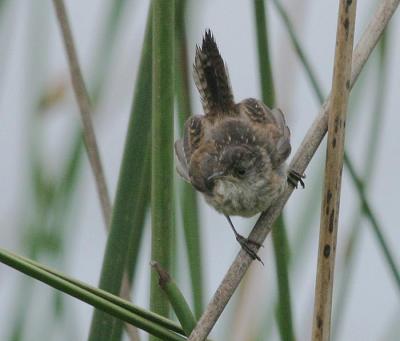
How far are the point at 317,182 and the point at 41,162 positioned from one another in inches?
30.0

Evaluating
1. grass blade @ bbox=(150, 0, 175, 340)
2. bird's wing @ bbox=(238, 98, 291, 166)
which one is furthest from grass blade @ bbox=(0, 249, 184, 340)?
bird's wing @ bbox=(238, 98, 291, 166)

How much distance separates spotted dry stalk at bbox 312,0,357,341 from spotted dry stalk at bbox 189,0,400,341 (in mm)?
141

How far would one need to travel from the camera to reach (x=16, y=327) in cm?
231

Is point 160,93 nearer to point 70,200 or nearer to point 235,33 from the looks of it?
point 70,200

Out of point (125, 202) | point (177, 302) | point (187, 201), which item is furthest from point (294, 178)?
point (177, 302)

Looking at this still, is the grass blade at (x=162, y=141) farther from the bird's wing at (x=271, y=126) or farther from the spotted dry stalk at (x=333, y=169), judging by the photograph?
the bird's wing at (x=271, y=126)

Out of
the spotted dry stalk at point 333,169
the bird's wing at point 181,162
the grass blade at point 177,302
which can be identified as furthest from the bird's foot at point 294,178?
the grass blade at point 177,302

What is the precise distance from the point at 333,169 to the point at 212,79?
0.74m

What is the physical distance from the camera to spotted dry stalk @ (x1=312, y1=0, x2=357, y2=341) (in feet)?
6.34

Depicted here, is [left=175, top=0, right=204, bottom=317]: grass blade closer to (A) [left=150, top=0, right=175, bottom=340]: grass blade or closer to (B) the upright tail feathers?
(B) the upright tail feathers

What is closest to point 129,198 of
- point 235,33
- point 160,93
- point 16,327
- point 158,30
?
point 160,93

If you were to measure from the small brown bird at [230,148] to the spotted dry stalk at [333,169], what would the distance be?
0.48 m

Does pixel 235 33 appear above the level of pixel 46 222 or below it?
above

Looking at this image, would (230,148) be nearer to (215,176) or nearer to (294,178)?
(215,176)
